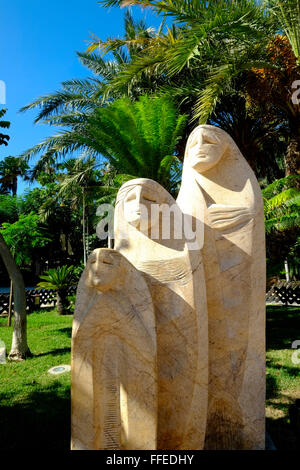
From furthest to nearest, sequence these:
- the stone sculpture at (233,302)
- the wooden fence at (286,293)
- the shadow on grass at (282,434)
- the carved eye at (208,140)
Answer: the wooden fence at (286,293) → the shadow on grass at (282,434) → the carved eye at (208,140) → the stone sculpture at (233,302)

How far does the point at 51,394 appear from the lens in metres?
5.61

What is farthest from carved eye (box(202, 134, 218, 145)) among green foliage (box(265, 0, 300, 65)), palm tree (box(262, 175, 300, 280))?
green foliage (box(265, 0, 300, 65))

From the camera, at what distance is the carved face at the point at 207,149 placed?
127 inches

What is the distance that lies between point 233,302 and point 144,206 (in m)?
1.14

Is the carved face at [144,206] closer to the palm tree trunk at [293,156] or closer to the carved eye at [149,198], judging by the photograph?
the carved eye at [149,198]

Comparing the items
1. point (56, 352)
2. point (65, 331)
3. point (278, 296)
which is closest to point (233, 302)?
point (56, 352)

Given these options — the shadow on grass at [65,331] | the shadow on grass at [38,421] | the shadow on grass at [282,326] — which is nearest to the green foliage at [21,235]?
→ the shadow on grass at [65,331]

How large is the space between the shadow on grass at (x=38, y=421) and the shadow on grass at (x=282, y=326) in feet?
16.3

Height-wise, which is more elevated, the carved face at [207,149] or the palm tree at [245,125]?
the palm tree at [245,125]

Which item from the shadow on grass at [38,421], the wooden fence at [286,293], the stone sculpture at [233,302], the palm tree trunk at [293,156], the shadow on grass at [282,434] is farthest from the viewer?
the wooden fence at [286,293]

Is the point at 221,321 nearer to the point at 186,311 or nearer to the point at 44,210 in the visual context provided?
the point at 186,311

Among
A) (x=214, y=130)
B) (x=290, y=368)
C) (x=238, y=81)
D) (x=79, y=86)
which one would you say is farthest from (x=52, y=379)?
(x=79, y=86)

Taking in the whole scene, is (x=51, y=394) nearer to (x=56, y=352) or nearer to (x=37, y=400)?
(x=37, y=400)

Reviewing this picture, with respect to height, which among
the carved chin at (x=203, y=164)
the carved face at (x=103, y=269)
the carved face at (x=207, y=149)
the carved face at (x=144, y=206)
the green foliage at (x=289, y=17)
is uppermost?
the green foliage at (x=289, y=17)
